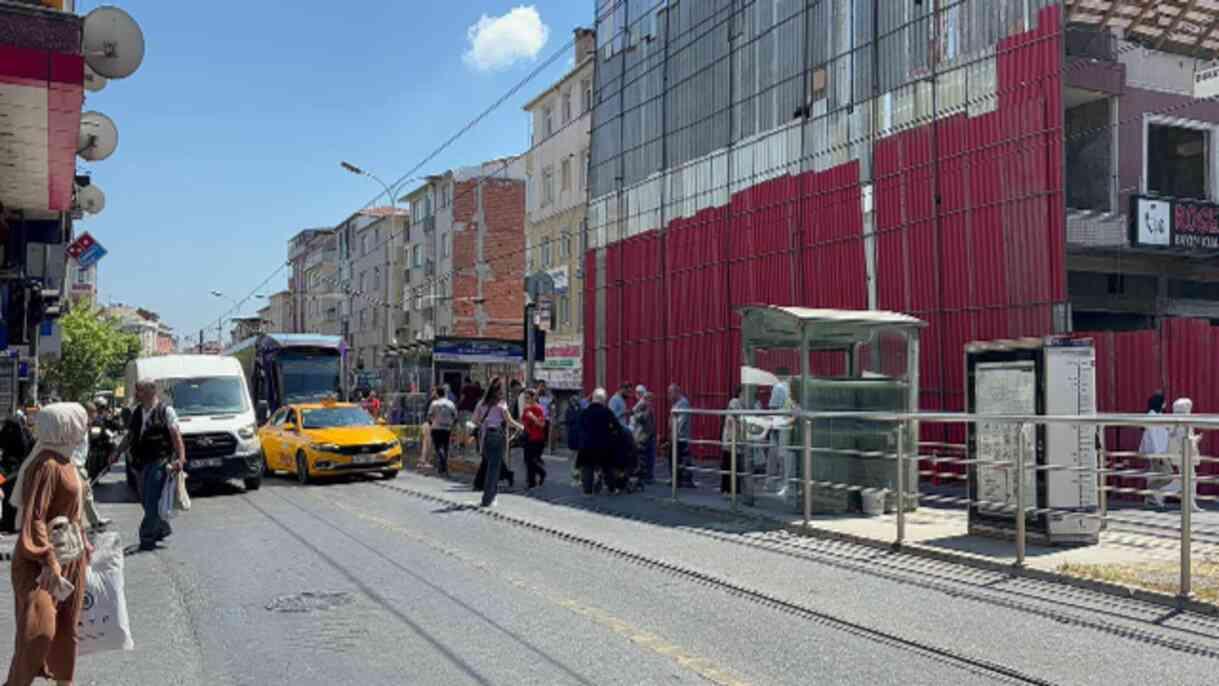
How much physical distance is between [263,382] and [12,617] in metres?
22.1

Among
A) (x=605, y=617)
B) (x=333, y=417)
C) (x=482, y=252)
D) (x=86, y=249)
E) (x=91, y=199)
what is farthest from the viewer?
(x=482, y=252)

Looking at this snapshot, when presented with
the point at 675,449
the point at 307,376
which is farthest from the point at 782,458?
the point at 307,376

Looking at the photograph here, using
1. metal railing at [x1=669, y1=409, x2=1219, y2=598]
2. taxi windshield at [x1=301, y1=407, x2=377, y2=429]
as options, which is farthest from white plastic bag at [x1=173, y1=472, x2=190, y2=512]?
taxi windshield at [x1=301, y1=407, x2=377, y2=429]

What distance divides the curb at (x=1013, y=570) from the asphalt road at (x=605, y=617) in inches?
6.3

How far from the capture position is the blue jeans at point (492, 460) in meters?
15.5

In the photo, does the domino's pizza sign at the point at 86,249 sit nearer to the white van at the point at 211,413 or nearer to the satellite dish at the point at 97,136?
the satellite dish at the point at 97,136

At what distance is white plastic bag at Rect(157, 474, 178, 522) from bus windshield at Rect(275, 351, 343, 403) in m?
17.4

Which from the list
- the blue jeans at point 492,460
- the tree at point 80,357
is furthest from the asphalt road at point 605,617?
the tree at point 80,357

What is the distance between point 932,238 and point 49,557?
54.7ft

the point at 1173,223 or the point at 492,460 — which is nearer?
the point at 492,460

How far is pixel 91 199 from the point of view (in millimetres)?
26547

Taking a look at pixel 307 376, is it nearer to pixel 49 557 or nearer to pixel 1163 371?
pixel 1163 371

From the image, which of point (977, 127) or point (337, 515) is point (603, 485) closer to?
point (337, 515)

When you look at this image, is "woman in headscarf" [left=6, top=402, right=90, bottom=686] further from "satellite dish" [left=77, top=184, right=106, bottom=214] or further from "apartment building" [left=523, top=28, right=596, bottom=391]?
"apartment building" [left=523, top=28, right=596, bottom=391]
